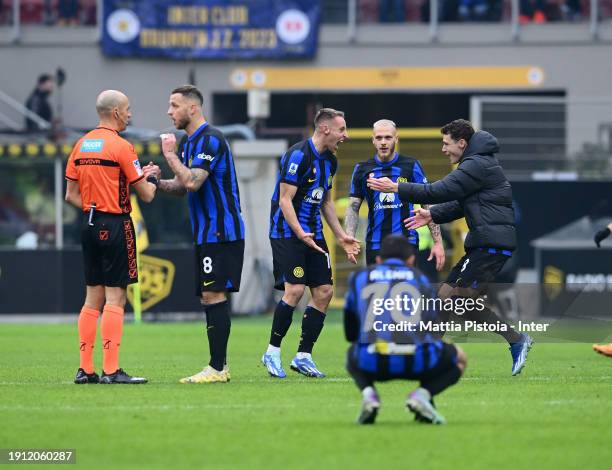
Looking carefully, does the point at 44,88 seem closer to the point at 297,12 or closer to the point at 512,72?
the point at 297,12

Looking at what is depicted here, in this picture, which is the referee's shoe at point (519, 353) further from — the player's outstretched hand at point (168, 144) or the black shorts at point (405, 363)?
the black shorts at point (405, 363)

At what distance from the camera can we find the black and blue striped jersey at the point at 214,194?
11.9 m

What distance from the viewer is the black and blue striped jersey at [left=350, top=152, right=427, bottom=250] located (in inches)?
534

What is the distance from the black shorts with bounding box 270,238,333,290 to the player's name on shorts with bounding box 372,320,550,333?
3.84 feet

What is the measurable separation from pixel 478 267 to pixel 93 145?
11.1 ft

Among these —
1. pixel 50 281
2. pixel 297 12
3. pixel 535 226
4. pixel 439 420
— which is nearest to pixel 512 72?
pixel 297 12

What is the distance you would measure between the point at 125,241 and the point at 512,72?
22.8 metres

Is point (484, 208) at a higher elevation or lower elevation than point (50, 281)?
higher

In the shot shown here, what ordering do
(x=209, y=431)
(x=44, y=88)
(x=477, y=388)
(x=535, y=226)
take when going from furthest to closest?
(x=44, y=88), (x=535, y=226), (x=477, y=388), (x=209, y=431)

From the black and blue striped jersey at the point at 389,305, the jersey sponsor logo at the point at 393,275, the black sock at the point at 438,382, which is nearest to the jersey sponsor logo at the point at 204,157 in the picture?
the black and blue striped jersey at the point at 389,305

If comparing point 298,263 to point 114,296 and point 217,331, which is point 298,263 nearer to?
point 217,331

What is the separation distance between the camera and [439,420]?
30.2 feet

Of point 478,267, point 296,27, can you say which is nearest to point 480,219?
point 478,267

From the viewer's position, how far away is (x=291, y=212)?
1255 cm
